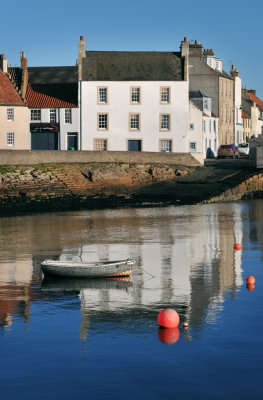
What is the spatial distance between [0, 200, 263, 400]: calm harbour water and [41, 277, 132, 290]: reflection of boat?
0.16ft

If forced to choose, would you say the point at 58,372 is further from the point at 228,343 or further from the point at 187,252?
the point at 187,252

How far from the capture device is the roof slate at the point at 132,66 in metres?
81.1

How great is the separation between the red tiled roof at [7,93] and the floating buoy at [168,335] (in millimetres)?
60955

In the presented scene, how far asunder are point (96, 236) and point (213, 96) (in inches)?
2660

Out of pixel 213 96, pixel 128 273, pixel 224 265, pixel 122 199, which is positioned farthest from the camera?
pixel 213 96

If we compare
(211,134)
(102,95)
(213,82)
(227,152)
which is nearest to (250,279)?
(102,95)

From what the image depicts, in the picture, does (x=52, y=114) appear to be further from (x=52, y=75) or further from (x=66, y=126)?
(x=52, y=75)

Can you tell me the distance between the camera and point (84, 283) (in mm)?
27266

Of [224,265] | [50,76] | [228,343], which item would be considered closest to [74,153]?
[50,76]

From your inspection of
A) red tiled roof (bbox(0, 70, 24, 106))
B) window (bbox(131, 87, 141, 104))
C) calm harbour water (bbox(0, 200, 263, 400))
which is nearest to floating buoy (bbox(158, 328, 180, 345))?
calm harbour water (bbox(0, 200, 263, 400))

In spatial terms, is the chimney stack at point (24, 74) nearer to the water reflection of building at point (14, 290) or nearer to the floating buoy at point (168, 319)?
the water reflection of building at point (14, 290)

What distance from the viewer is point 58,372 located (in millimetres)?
17172

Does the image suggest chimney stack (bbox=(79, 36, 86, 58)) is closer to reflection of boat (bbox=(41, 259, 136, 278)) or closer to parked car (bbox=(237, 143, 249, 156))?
parked car (bbox=(237, 143, 249, 156))

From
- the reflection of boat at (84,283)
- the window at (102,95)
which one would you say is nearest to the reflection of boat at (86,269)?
the reflection of boat at (84,283)
